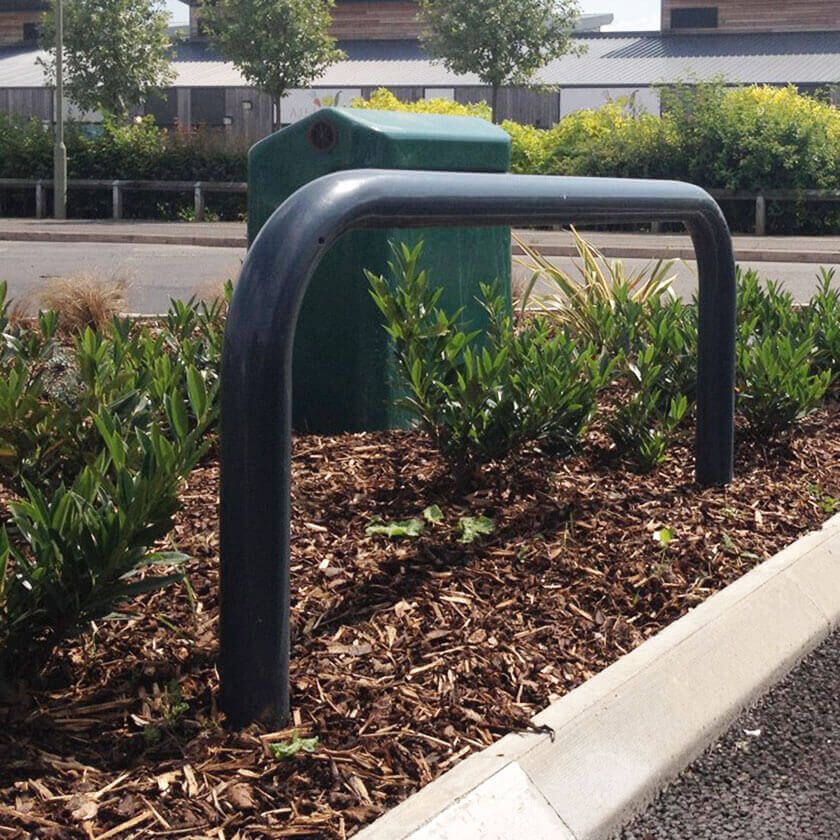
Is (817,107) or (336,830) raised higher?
(817,107)

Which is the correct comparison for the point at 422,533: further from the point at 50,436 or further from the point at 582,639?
the point at 50,436

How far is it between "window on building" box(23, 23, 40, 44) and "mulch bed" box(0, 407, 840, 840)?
53.5 meters

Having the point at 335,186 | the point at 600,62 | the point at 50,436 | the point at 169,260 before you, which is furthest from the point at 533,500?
the point at 600,62

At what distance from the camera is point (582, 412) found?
431cm

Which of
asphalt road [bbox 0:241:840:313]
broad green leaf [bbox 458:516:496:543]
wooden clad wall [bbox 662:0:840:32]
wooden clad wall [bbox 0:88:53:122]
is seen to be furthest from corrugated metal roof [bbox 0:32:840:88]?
broad green leaf [bbox 458:516:496:543]

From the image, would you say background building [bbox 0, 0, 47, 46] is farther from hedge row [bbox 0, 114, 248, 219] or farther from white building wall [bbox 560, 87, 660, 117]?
hedge row [bbox 0, 114, 248, 219]

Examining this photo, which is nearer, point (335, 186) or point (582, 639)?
point (335, 186)

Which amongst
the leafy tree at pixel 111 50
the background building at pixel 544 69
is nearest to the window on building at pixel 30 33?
the background building at pixel 544 69

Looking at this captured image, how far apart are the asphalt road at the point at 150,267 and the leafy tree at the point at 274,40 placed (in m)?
15.9

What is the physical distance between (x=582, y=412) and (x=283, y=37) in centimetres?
3207

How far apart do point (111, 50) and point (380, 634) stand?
34.1 m

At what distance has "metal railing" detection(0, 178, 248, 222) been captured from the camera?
27.6m

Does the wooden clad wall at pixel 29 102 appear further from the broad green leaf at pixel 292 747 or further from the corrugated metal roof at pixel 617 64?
the broad green leaf at pixel 292 747

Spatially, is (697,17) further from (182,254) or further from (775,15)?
(182,254)
